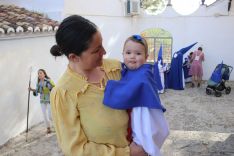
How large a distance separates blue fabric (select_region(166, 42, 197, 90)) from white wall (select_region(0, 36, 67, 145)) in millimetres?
4876

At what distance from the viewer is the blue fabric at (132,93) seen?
152cm

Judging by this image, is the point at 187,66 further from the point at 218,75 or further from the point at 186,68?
the point at 218,75

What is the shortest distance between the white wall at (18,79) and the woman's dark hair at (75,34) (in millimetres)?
5003

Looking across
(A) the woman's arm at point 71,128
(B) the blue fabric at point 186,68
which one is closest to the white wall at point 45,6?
(B) the blue fabric at point 186,68

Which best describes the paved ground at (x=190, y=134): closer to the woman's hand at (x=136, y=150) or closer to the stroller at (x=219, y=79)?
the stroller at (x=219, y=79)

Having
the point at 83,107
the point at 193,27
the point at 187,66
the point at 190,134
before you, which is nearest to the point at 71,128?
the point at 83,107

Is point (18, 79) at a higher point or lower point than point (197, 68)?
higher

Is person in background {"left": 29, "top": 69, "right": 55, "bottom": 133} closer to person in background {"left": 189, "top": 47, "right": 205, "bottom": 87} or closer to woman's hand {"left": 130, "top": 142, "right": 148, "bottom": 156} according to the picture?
woman's hand {"left": 130, "top": 142, "right": 148, "bottom": 156}

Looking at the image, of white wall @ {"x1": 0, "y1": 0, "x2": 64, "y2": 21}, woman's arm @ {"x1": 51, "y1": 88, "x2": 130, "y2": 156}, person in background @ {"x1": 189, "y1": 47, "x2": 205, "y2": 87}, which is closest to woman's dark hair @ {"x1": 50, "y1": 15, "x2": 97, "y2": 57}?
woman's arm @ {"x1": 51, "y1": 88, "x2": 130, "y2": 156}

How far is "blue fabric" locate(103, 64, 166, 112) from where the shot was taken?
1.52m

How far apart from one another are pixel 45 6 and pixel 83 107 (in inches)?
306

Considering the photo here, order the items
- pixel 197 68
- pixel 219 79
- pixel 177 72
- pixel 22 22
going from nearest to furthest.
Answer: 1. pixel 22 22
2. pixel 219 79
3. pixel 177 72
4. pixel 197 68

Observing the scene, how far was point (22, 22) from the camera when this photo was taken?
22.8 feet

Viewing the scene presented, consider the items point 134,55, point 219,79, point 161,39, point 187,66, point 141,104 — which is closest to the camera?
point 141,104
